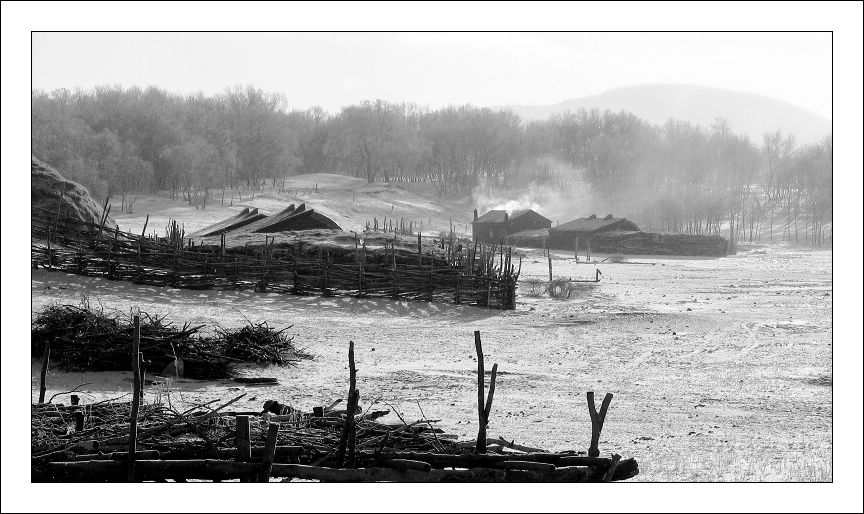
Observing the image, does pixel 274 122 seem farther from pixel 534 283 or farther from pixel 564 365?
pixel 564 365

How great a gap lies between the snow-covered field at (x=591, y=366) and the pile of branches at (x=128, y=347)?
0.26 m

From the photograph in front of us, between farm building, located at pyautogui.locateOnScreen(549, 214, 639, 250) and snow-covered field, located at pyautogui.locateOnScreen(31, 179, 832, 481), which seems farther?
farm building, located at pyautogui.locateOnScreen(549, 214, 639, 250)

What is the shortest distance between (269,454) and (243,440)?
30cm

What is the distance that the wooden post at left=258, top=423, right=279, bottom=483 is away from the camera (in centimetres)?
651

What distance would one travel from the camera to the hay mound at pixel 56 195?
69.9ft

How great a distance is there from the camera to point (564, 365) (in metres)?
13.4

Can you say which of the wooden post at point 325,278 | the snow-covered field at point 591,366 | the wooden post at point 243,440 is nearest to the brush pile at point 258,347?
the snow-covered field at point 591,366

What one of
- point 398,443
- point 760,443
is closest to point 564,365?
point 760,443

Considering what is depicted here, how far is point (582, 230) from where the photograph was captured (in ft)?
147

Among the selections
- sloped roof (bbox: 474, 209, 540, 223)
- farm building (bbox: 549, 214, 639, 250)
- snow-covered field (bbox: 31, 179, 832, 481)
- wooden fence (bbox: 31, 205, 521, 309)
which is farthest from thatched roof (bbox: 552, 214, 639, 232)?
wooden fence (bbox: 31, 205, 521, 309)

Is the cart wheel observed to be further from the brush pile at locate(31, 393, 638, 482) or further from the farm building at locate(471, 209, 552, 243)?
the farm building at locate(471, 209, 552, 243)

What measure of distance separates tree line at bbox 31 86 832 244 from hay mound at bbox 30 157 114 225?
31841mm

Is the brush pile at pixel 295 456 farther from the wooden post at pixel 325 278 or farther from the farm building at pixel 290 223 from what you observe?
the farm building at pixel 290 223

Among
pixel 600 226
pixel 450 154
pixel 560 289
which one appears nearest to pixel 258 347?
pixel 560 289
